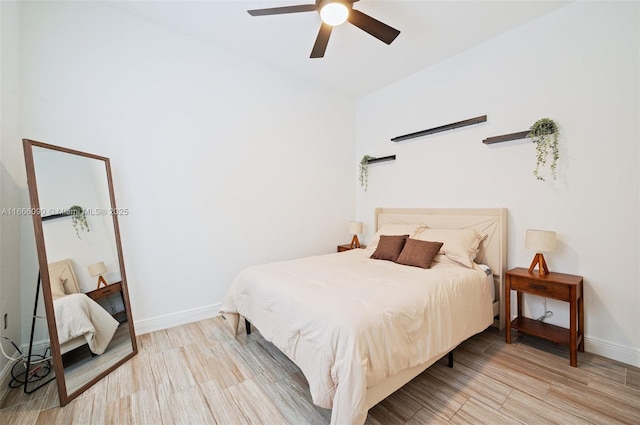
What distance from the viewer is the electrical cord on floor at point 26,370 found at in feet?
6.01

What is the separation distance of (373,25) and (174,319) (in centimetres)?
339

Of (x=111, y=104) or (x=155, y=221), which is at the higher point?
(x=111, y=104)

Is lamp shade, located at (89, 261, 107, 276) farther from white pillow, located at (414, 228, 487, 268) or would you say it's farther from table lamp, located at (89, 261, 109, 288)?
white pillow, located at (414, 228, 487, 268)

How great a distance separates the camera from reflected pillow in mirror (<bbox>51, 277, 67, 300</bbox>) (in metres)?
1.77

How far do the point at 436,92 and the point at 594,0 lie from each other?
1.42 m

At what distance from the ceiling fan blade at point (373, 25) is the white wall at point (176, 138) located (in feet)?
5.37

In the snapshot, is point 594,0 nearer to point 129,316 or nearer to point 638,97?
point 638,97

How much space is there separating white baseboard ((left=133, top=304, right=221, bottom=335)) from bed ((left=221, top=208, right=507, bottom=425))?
0.51 meters

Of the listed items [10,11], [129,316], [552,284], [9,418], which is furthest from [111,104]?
[552,284]

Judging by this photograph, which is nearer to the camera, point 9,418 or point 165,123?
point 9,418

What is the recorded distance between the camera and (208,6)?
2.37 meters

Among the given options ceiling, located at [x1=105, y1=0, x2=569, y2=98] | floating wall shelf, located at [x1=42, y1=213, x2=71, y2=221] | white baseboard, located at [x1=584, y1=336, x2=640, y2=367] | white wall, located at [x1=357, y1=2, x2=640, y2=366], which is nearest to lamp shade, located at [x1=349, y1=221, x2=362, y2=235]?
white wall, located at [x1=357, y1=2, x2=640, y2=366]

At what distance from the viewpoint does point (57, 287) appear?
1811 mm

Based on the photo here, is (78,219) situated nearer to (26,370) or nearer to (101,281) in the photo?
(101,281)
